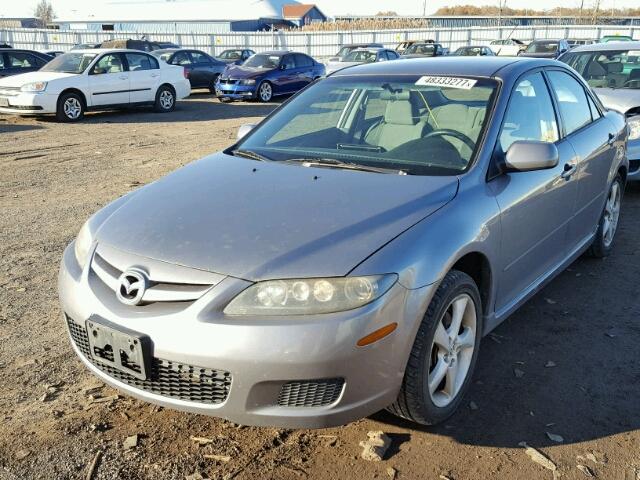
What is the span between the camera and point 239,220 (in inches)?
118

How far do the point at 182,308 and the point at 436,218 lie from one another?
1.17 metres

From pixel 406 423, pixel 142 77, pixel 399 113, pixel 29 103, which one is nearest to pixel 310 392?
pixel 406 423

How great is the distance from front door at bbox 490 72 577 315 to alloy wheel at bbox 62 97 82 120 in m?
11.9

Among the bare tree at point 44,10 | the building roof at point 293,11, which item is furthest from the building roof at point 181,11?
the bare tree at point 44,10

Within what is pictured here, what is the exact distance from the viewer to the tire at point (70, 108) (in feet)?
45.3

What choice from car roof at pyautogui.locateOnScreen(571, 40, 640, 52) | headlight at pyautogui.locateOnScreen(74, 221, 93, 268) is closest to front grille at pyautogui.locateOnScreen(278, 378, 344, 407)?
headlight at pyautogui.locateOnScreen(74, 221, 93, 268)

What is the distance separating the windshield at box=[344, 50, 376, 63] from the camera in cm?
2152

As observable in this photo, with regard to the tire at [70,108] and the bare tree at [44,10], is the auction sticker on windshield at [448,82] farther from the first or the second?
the bare tree at [44,10]

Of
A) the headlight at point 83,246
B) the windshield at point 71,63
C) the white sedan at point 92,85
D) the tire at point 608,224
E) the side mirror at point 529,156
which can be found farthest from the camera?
the windshield at point 71,63

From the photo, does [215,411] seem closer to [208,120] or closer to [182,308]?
[182,308]

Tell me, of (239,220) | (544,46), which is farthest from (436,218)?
(544,46)

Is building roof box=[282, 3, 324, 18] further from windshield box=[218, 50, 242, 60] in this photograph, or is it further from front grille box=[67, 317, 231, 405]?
front grille box=[67, 317, 231, 405]

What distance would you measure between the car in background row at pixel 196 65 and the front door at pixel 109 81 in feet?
18.5

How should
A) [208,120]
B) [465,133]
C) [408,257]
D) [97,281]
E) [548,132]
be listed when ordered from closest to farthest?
[408,257], [97,281], [465,133], [548,132], [208,120]
